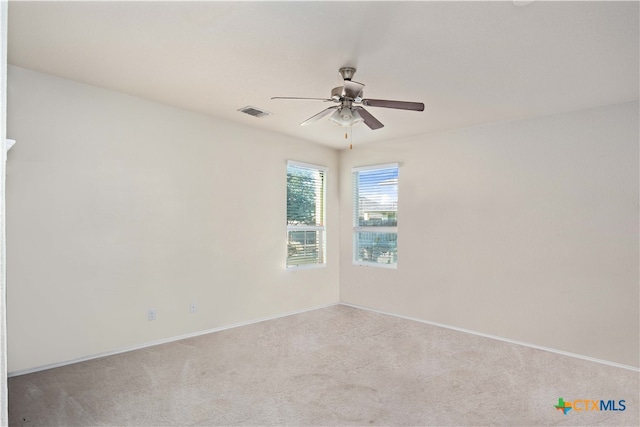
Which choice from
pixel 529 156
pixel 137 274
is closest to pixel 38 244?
pixel 137 274

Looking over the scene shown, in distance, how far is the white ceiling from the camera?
2.03m

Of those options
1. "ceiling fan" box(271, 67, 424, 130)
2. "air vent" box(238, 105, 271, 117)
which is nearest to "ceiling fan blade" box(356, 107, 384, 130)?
"ceiling fan" box(271, 67, 424, 130)

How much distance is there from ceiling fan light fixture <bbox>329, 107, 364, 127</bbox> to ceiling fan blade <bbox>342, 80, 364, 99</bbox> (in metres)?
0.14

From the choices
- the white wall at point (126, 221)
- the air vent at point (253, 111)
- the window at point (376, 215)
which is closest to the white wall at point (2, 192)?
the white wall at point (126, 221)

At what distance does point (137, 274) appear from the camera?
11.6 ft

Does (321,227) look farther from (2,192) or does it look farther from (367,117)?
(2,192)

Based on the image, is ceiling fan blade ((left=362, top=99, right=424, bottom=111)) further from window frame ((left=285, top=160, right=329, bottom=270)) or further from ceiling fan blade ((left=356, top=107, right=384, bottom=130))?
window frame ((left=285, top=160, right=329, bottom=270))

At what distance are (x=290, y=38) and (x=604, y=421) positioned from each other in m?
3.12

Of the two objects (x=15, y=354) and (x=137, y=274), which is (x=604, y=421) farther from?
(x=15, y=354)

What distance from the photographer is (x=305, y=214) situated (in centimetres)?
523

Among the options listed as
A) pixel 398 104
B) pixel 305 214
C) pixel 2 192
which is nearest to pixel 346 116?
pixel 398 104

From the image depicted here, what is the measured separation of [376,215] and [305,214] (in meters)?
0.99

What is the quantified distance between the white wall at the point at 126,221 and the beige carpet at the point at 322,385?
36 cm

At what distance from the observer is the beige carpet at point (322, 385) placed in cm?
236
